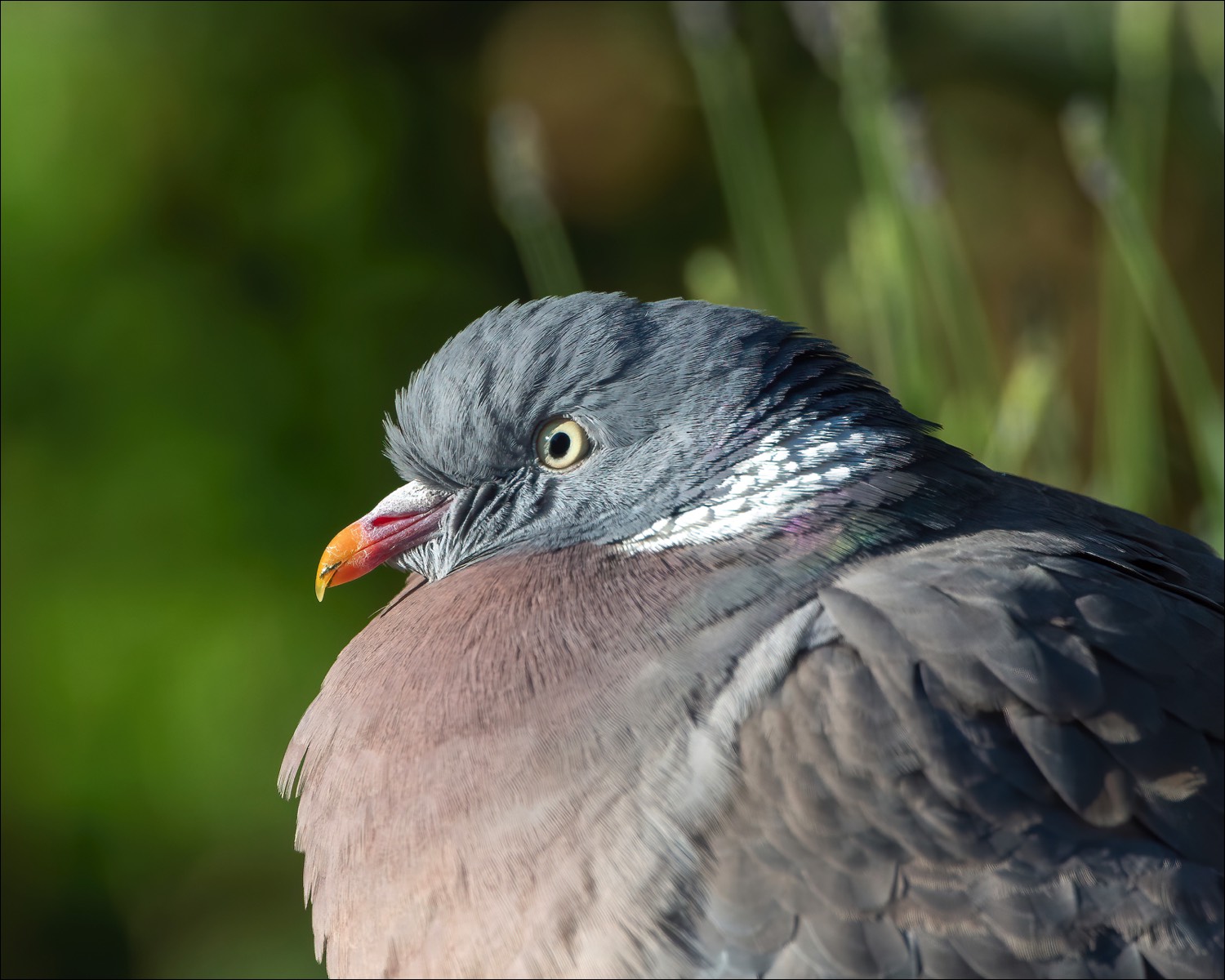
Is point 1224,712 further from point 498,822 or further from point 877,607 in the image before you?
point 498,822

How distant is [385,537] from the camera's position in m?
2.31

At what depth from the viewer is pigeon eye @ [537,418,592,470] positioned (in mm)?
2180

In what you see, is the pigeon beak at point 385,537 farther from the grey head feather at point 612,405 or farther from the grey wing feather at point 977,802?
the grey wing feather at point 977,802

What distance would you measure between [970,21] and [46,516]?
3.63 meters

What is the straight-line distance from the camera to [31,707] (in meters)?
4.23

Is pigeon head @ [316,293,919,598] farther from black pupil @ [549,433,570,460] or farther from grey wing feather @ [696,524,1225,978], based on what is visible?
grey wing feather @ [696,524,1225,978]

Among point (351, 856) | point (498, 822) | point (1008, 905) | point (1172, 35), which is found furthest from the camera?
point (1172, 35)

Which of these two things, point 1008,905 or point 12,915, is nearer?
point 1008,905

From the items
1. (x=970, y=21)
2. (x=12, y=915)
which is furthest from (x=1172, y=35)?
(x=12, y=915)

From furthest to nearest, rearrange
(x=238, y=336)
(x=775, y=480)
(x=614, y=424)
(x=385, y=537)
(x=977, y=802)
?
(x=238, y=336)
(x=385, y=537)
(x=614, y=424)
(x=775, y=480)
(x=977, y=802)

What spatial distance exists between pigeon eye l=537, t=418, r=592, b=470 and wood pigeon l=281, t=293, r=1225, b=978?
18mm

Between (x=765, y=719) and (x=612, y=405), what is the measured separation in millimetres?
616

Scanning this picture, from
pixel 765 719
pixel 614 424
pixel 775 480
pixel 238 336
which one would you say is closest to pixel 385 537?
pixel 614 424

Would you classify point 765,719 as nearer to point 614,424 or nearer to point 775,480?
point 775,480
